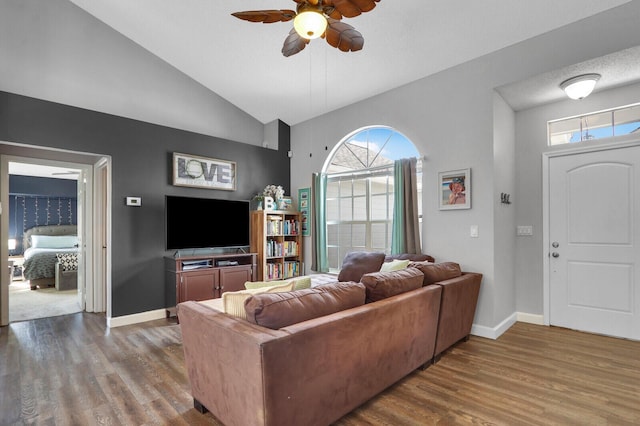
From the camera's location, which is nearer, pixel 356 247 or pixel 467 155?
pixel 467 155

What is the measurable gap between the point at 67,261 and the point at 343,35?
6.14 meters

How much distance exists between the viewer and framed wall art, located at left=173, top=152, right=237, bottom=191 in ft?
14.8

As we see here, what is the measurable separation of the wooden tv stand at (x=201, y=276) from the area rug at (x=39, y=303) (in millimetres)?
1622

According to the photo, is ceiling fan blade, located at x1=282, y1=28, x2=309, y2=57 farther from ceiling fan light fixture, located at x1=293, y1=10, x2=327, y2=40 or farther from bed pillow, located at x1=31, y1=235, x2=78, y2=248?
bed pillow, located at x1=31, y1=235, x2=78, y2=248

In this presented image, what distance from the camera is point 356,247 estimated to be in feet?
16.1

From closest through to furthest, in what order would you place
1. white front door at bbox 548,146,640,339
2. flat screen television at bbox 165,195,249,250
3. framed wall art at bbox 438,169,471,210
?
white front door at bbox 548,146,640,339 < framed wall art at bbox 438,169,471,210 < flat screen television at bbox 165,195,249,250

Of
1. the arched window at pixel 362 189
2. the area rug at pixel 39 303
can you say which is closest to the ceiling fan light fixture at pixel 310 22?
the arched window at pixel 362 189

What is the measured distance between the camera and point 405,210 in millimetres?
4051

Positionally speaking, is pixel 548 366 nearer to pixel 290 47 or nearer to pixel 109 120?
pixel 290 47

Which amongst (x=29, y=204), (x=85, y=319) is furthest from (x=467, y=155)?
(x=29, y=204)

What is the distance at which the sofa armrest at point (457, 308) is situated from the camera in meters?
2.80

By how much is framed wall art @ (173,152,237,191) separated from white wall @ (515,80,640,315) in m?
4.02

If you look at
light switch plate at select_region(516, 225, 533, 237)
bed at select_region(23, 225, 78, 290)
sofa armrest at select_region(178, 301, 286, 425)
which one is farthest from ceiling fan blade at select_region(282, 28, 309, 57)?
bed at select_region(23, 225, 78, 290)

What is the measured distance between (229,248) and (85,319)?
2.01 metres
